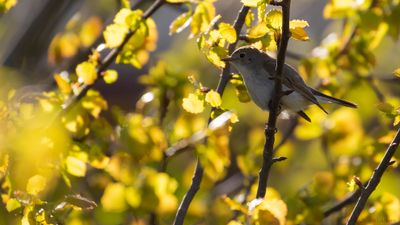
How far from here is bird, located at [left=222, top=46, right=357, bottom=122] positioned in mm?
3486

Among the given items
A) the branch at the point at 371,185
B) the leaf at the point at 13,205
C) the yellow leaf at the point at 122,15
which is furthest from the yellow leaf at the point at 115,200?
the branch at the point at 371,185

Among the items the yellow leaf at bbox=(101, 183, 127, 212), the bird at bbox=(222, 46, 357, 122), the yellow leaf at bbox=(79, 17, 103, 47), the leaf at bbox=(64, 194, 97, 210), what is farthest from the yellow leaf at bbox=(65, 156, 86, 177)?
the yellow leaf at bbox=(79, 17, 103, 47)

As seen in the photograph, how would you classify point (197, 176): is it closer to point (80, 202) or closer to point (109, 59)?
point (80, 202)

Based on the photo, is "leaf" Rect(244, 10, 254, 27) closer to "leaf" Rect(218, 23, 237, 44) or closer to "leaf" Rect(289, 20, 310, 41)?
"leaf" Rect(218, 23, 237, 44)

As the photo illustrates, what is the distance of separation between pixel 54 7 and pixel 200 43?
6.48 ft

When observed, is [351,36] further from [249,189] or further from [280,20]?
[280,20]

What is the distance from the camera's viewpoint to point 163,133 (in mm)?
3590

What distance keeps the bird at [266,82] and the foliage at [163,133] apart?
0.10 metres

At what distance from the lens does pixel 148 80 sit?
3816mm

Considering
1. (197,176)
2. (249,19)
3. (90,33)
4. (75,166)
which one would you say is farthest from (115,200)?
(90,33)

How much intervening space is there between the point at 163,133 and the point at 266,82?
53cm

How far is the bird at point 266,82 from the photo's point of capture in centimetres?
349

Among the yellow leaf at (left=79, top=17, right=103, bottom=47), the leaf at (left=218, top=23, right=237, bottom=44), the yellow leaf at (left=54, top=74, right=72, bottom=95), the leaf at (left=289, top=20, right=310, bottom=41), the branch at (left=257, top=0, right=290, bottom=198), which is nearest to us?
the branch at (left=257, top=0, right=290, bottom=198)

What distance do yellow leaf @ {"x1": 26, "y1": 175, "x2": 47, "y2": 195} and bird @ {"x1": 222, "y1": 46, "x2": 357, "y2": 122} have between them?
3.40ft
